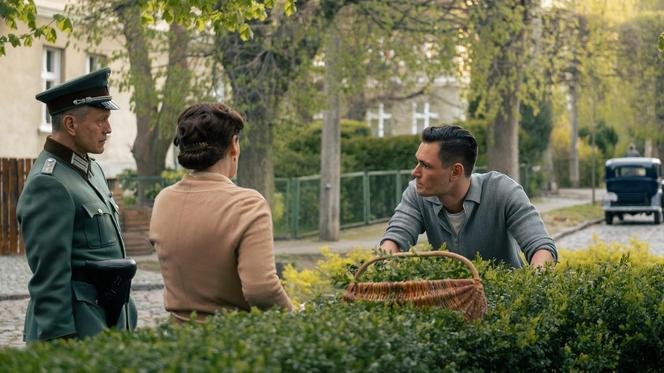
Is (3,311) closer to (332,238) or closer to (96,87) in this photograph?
(96,87)

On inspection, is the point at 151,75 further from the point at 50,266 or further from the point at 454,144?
the point at 50,266

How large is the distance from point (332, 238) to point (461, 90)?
409cm

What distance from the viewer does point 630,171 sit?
33281 millimetres

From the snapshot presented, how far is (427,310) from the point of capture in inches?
191

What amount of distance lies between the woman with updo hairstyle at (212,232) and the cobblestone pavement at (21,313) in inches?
257

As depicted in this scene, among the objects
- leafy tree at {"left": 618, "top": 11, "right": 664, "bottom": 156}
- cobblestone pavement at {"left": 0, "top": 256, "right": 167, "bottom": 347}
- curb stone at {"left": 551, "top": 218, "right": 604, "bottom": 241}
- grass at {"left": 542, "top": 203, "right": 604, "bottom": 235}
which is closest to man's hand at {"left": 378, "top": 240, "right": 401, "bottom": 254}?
cobblestone pavement at {"left": 0, "top": 256, "right": 167, "bottom": 347}

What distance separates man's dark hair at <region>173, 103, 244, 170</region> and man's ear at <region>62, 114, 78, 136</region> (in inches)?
35.0

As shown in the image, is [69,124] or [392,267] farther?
[69,124]

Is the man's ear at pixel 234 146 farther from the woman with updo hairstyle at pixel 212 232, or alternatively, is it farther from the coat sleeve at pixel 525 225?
the coat sleeve at pixel 525 225

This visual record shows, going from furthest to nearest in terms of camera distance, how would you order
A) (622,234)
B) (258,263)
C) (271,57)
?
(622,234), (271,57), (258,263)

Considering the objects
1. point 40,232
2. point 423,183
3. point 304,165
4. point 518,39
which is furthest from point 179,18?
point 304,165

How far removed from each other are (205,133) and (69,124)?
1041 millimetres

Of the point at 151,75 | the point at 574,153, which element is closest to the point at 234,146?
the point at 151,75

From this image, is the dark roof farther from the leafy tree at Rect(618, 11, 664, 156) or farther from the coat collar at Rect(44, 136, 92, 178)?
the coat collar at Rect(44, 136, 92, 178)
